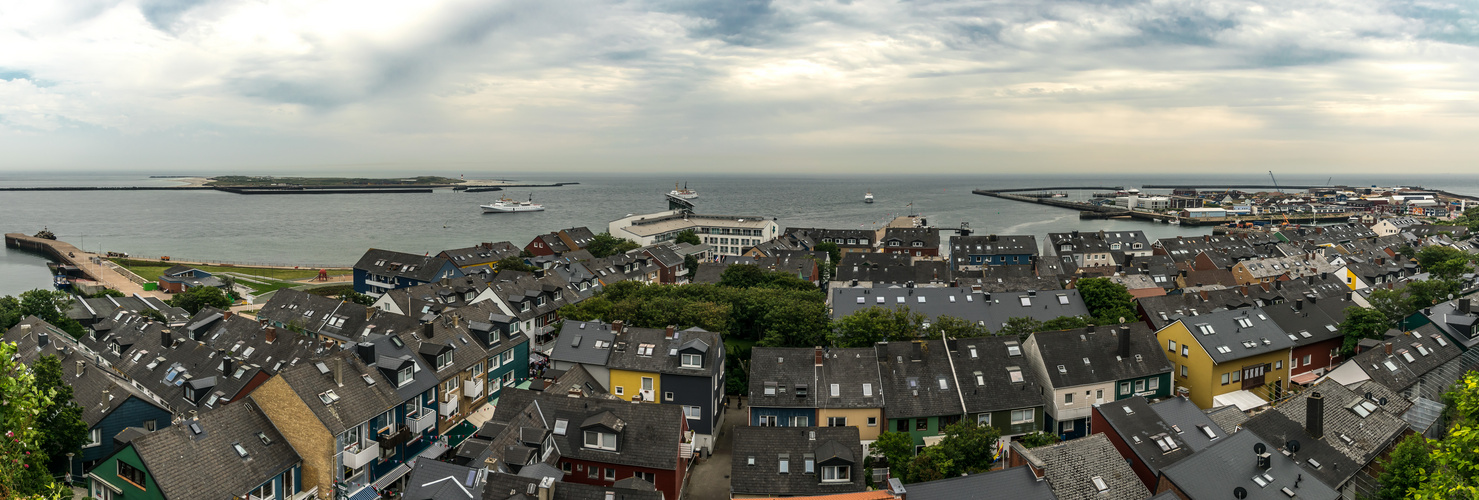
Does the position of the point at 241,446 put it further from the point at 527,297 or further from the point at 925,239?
the point at 925,239

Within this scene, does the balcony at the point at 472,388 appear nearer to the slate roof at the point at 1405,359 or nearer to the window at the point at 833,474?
the window at the point at 833,474

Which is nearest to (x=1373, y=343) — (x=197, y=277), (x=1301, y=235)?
(x=1301, y=235)

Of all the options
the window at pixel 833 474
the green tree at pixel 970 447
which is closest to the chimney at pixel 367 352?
the window at pixel 833 474

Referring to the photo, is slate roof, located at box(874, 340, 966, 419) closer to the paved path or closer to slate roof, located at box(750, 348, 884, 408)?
slate roof, located at box(750, 348, 884, 408)

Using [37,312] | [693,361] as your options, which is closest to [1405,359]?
[693,361]

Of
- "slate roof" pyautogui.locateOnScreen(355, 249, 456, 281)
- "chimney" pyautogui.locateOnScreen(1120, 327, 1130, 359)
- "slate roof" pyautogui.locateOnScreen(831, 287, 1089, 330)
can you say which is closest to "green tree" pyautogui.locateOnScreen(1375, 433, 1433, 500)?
"chimney" pyautogui.locateOnScreen(1120, 327, 1130, 359)

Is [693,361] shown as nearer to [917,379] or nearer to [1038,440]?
[917,379]
